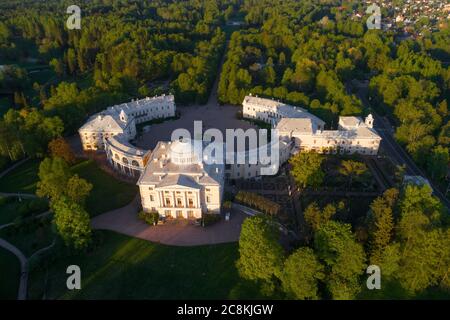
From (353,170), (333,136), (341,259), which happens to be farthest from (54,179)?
(333,136)

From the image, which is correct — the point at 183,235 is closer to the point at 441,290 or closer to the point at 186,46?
the point at 441,290

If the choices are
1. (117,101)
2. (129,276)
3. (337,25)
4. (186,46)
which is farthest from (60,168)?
(337,25)

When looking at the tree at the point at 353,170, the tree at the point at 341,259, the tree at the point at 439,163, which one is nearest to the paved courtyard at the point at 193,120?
the tree at the point at 353,170

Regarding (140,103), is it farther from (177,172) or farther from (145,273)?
(145,273)

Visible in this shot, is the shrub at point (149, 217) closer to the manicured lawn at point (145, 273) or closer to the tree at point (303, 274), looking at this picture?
the manicured lawn at point (145, 273)

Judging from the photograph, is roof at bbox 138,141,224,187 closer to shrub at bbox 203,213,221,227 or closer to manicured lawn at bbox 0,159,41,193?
shrub at bbox 203,213,221,227
